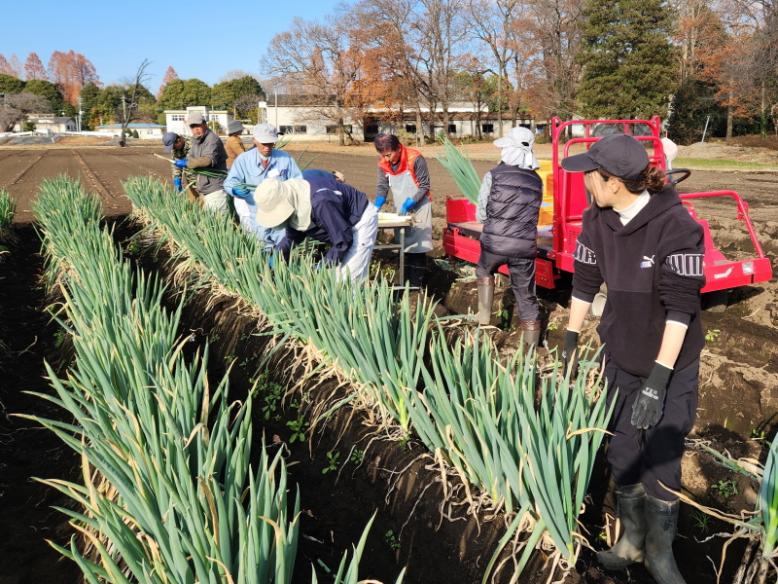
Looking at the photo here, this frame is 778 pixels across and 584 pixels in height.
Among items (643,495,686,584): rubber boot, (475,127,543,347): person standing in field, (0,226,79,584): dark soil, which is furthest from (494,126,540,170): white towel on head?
(0,226,79,584): dark soil

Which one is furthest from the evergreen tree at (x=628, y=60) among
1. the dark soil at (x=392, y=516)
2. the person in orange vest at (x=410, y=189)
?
the dark soil at (x=392, y=516)

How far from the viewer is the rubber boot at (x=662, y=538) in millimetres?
1976

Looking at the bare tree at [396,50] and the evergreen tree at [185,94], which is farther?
the evergreen tree at [185,94]

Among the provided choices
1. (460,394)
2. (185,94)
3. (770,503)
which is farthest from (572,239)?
(185,94)

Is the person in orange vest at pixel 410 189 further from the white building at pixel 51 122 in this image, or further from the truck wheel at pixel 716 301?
the white building at pixel 51 122

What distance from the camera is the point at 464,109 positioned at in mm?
49500

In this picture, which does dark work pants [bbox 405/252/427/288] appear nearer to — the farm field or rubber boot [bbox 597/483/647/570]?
the farm field

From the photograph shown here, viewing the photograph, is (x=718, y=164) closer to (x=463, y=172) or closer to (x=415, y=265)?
(x=463, y=172)

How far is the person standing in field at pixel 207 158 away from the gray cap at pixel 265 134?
1.44 m

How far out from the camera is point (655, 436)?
1976mm

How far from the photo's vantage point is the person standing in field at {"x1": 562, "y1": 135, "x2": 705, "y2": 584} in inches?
73.0

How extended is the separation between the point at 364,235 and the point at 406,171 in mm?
1129

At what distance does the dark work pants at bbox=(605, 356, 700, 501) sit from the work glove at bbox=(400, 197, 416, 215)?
3.14 meters

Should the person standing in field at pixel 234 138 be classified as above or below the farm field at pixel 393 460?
above
